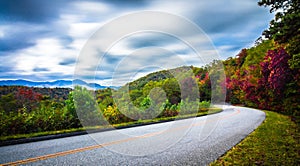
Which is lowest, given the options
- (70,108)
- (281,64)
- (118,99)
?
(70,108)

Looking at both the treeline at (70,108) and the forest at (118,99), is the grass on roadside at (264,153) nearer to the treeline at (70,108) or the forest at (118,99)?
the forest at (118,99)

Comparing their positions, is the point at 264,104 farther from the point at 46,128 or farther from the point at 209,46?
the point at 46,128

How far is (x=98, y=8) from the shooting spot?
26.9 feet

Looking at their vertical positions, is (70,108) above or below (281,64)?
below

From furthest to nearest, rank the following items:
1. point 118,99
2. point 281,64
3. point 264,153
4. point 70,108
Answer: point 281,64 → point 118,99 → point 70,108 → point 264,153

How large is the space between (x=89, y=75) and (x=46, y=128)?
4.12 m

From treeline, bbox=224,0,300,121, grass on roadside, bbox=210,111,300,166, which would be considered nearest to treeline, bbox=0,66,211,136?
grass on roadside, bbox=210,111,300,166

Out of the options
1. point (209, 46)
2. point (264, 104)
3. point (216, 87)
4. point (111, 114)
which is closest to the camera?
point (209, 46)

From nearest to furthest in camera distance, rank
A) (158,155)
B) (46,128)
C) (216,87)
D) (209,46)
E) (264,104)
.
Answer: (158,155) → (46,128) → (209,46) → (264,104) → (216,87)

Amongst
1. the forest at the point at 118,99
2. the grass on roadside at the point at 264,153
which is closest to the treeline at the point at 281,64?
the forest at the point at 118,99

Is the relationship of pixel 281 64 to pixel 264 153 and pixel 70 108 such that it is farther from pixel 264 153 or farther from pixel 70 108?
pixel 70 108

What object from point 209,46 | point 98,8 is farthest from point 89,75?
point 209,46

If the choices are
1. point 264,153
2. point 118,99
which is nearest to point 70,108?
point 118,99

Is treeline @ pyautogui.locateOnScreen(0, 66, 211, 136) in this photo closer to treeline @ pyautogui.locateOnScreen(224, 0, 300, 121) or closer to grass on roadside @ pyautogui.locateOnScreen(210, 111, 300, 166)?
grass on roadside @ pyautogui.locateOnScreen(210, 111, 300, 166)
